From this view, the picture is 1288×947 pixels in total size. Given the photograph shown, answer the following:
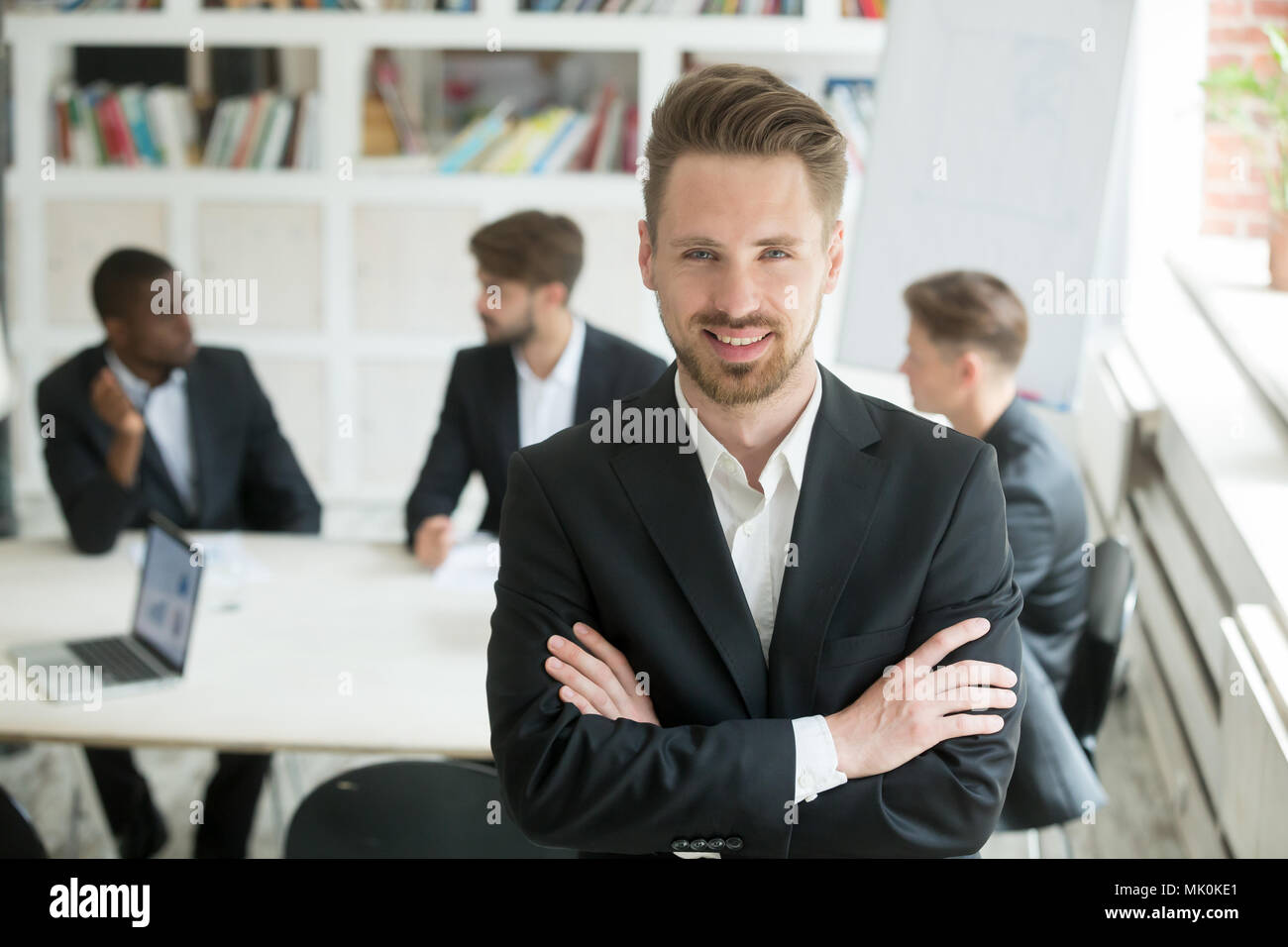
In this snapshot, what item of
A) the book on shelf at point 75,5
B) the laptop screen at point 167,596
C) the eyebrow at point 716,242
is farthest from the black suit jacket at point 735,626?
the book on shelf at point 75,5

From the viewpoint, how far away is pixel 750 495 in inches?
57.7

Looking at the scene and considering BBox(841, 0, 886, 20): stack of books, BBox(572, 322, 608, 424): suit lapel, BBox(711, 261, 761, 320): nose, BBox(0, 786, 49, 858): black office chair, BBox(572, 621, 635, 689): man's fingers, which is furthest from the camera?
BBox(841, 0, 886, 20): stack of books

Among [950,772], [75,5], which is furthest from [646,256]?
[75,5]

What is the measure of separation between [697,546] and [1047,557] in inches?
54.7

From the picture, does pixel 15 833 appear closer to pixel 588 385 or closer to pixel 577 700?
pixel 577 700

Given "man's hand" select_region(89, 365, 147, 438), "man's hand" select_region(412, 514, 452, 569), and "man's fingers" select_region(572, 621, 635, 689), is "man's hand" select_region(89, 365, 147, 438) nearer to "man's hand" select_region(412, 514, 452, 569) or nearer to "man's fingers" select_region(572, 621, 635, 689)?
"man's hand" select_region(412, 514, 452, 569)

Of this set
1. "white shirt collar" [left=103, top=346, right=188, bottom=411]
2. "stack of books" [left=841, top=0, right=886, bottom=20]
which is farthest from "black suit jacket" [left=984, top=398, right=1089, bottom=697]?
"stack of books" [left=841, top=0, right=886, bottom=20]

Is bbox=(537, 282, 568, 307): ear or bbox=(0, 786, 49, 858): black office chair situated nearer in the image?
bbox=(0, 786, 49, 858): black office chair

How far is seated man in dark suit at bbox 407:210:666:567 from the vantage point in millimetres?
3176

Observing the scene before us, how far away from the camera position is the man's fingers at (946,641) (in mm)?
1363

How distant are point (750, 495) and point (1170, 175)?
12.6 ft

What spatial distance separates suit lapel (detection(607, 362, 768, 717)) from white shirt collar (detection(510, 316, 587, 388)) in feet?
5.89

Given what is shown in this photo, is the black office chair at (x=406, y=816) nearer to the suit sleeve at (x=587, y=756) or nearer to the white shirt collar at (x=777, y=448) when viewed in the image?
the suit sleeve at (x=587, y=756)

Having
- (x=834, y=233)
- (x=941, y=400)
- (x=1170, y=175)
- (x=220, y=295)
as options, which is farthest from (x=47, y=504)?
(x=834, y=233)
